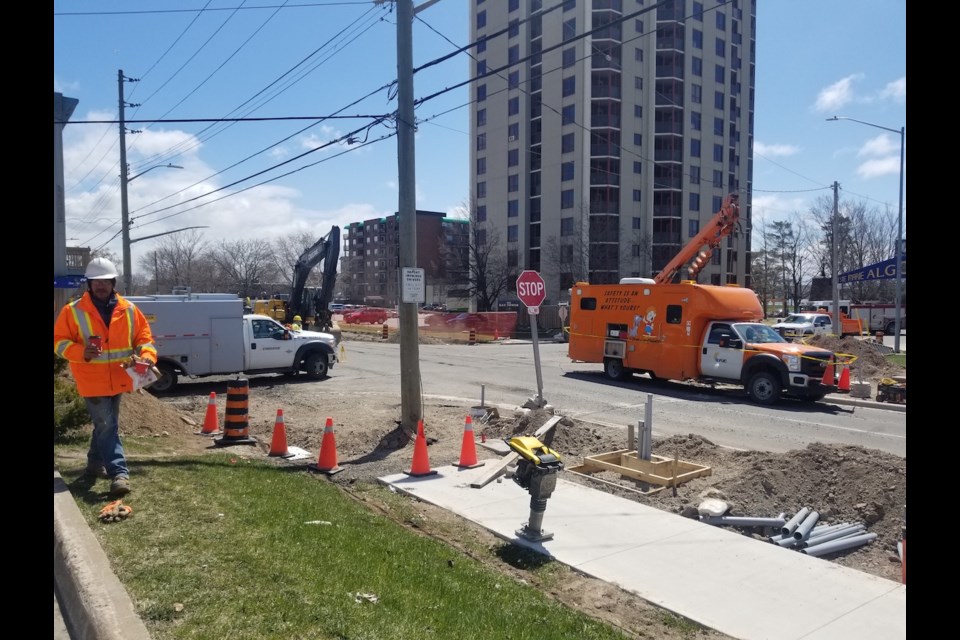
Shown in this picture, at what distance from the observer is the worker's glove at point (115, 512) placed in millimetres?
5258

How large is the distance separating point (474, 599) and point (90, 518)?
3.18 meters

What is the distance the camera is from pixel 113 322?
19.9 feet

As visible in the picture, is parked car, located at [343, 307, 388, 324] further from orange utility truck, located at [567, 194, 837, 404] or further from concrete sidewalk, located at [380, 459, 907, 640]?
concrete sidewalk, located at [380, 459, 907, 640]

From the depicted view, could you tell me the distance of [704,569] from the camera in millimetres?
5250

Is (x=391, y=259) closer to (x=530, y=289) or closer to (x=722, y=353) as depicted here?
(x=722, y=353)

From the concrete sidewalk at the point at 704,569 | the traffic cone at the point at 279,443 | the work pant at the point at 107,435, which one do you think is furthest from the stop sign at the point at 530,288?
the work pant at the point at 107,435

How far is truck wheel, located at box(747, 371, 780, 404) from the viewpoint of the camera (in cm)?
1478

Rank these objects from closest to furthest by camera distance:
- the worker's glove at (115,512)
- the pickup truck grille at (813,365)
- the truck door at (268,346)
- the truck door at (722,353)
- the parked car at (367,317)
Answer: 1. the worker's glove at (115,512)
2. the pickup truck grille at (813,365)
3. the truck door at (722,353)
4. the truck door at (268,346)
5. the parked car at (367,317)

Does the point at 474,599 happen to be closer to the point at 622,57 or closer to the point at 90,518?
the point at 90,518

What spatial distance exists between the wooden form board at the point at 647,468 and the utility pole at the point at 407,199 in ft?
9.83

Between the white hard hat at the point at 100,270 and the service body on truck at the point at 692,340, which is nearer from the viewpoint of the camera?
the white hard hat at the point at 100,270

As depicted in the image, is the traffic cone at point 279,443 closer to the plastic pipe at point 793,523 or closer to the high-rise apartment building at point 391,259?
the plastic pipe at point 793,523
